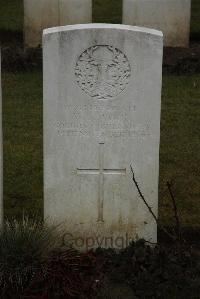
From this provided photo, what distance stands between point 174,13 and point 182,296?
8.78 m

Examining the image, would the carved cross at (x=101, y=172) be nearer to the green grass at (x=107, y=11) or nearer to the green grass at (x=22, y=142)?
the green grass at (x=22, y=142)

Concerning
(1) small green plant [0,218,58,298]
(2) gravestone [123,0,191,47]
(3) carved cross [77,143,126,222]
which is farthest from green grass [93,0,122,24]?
(1) small green plant [0,218,58,298]

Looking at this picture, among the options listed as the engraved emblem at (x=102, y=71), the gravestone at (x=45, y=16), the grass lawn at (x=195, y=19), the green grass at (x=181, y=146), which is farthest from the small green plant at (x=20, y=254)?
the grass lawn at (x=195, y=19)

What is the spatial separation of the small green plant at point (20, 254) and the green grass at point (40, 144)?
1369 mm

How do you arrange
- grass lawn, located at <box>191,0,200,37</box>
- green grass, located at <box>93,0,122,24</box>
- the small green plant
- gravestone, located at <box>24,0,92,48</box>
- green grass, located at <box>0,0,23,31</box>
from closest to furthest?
the small green plant, gravestone, located at <box>24,0,92,48</box>, grass lawn, located at <box>191,0,200,37</box>, green grass, located at <box>0,0,23,31</box>, green grass, located at <box>93,0,122,24</box>

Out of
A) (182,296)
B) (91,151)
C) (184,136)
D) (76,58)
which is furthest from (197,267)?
(184,136)

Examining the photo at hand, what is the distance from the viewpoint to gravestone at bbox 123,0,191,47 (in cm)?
1409

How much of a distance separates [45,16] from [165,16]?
80.1 inches

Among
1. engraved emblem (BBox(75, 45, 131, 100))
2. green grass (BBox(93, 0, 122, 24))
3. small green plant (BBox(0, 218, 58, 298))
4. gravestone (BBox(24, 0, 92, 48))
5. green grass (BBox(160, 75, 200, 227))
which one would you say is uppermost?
green grass (BBox(93, 0, 122, 24))

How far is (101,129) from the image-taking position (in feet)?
22.1

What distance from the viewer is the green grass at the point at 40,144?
8.18 m

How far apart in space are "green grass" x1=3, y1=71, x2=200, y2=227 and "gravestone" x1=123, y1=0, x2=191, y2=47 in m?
1.51

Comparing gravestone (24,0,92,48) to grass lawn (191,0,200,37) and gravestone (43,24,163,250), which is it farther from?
gravestone (43,24,163,250)

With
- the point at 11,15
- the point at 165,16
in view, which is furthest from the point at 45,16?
the point at 11,15
